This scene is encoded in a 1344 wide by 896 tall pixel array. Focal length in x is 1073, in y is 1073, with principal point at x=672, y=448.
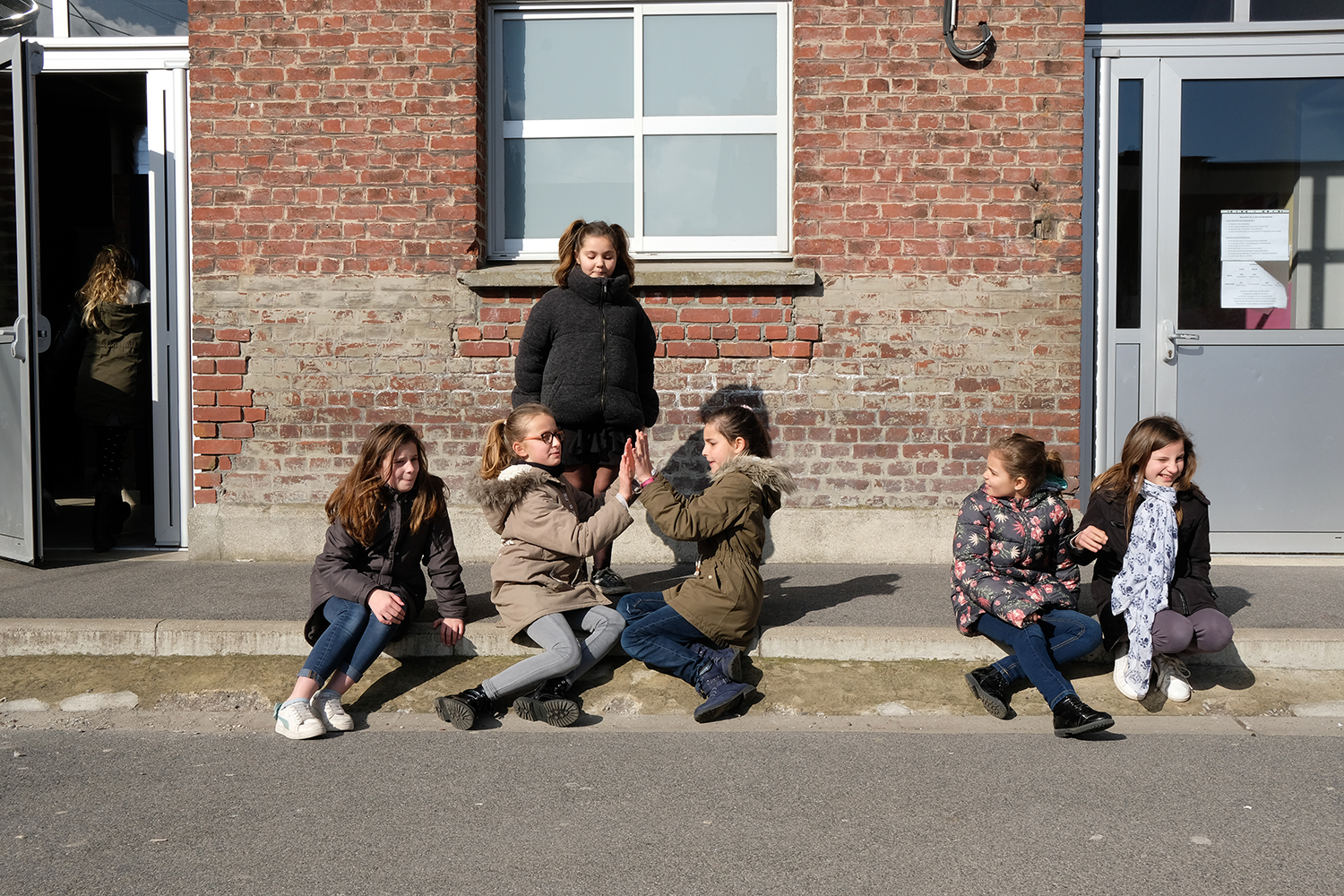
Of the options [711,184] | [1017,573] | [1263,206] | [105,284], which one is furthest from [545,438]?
[1263,206]

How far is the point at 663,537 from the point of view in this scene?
5992mm

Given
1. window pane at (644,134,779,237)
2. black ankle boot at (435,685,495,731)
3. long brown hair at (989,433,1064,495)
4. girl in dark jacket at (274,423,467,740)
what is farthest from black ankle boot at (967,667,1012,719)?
window pane at (644,134,779,237)

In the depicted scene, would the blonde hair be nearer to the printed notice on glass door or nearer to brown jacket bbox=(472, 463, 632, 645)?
brown jacket bbox=(472, 463, 632, 645)

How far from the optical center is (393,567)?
431 cm

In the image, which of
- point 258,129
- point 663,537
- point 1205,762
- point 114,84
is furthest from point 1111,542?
point 114,84

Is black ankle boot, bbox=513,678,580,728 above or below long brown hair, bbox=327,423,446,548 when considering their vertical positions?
below

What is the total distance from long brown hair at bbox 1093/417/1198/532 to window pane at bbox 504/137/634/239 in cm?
316

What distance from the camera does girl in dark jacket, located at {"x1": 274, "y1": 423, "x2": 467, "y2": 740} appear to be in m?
4.01

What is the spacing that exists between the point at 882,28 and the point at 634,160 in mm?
1550

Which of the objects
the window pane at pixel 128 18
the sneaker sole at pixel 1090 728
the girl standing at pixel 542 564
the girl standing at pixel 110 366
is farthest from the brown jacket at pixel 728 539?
the window pane at pixel 128 18

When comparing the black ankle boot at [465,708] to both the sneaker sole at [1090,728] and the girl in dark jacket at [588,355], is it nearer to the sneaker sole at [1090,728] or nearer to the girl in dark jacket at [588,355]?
the girl in dark jacket at [588,355]

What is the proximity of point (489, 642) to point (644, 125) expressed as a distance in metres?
3.24

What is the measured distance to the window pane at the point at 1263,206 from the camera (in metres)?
6.20

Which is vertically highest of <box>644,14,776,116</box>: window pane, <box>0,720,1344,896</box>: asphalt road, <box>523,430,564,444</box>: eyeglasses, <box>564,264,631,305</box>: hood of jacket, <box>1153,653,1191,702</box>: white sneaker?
<box>644,14,776,116</box>: window pane
